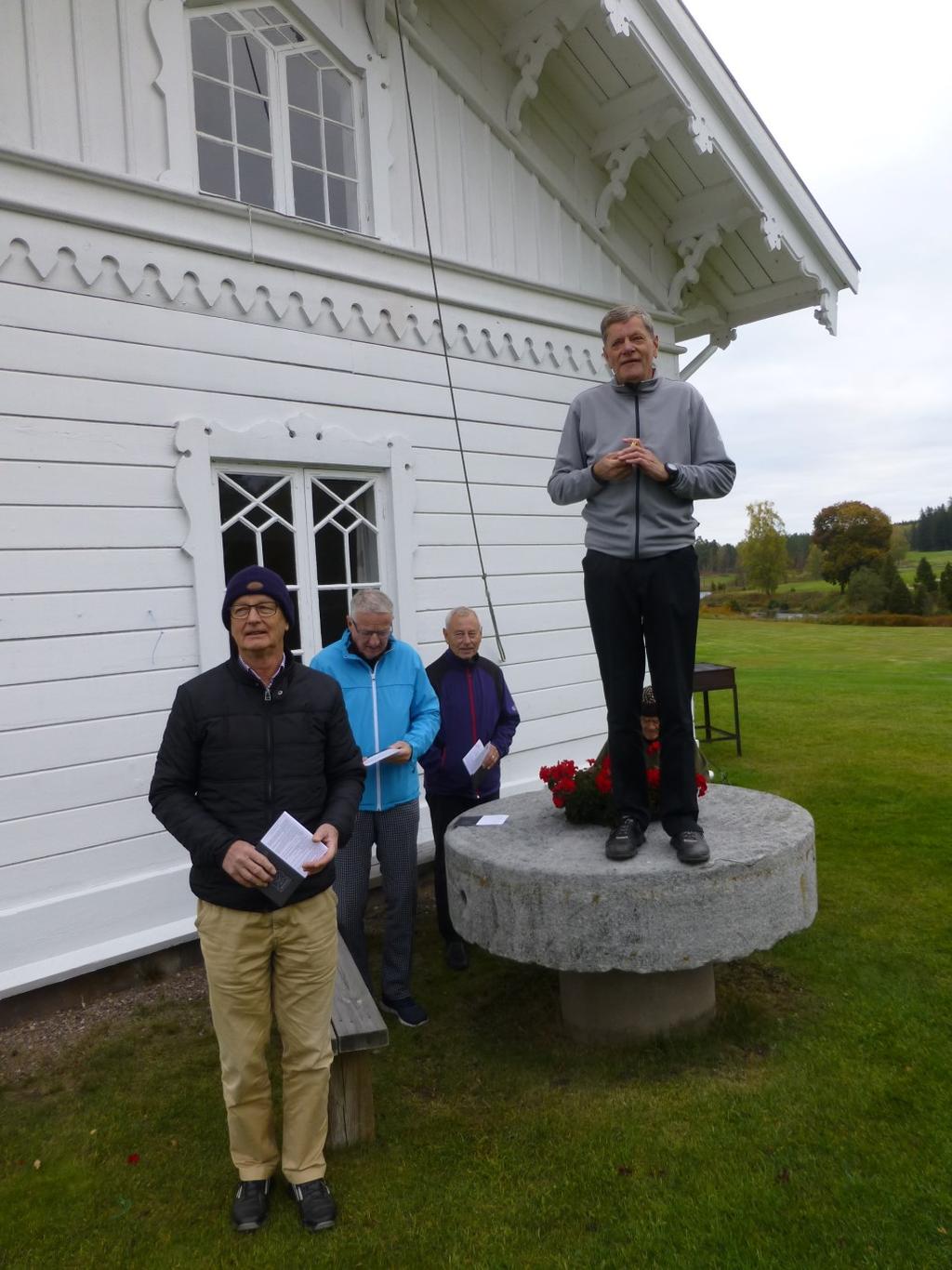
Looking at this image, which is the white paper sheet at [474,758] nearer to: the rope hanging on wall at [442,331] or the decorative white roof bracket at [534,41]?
the rope hanging on wall at [442,331]

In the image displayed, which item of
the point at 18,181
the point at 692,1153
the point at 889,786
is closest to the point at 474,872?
the point at 692,1153

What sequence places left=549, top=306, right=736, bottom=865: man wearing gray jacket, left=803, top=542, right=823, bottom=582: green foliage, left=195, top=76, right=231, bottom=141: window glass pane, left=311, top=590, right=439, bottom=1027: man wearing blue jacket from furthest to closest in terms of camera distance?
left=803, top=542, right=823, bottom=582: green foliage → left=195, top=76, right=231, bottom=141: window glass pane → left=311, top=590, right=439, bottom=1027: man wearing blue jacket → left=549, top=306, right=736, bottom=865: man wearing gray jacket

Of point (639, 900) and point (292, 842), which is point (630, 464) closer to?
point (639, 900)

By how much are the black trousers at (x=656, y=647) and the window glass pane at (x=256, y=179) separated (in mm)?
3296

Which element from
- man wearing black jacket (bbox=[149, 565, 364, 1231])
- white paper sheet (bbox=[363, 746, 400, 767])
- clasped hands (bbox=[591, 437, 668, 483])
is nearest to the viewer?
man wearing black jacket (bbox=[149, 565, 364, 1231])

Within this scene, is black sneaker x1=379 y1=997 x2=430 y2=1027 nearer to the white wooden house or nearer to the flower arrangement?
the flower arrangement

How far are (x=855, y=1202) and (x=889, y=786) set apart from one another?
6423 mm

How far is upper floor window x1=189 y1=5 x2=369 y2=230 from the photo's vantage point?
5348 mm

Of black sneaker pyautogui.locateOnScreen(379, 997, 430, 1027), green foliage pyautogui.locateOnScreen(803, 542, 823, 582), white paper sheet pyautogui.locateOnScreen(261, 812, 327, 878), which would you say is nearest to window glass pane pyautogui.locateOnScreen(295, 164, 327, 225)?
white paper sheet pyautogui.locateOnScreen(261, 812, 327, 878)

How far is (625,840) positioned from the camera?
3797 millimetres

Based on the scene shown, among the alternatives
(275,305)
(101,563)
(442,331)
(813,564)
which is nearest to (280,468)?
(275,305)

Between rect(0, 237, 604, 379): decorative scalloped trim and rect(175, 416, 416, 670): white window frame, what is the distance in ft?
2.07

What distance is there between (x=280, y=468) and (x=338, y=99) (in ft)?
8.01

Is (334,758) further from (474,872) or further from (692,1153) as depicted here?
(692,1153)
